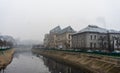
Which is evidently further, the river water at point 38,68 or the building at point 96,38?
the building at point 96,38

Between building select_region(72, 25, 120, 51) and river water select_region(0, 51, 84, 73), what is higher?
building select_region(72, 25, 120, 51)

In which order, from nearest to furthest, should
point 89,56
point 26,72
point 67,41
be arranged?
point 26,72 → point 89,56 → point 67,41

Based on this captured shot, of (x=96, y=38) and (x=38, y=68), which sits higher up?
(x=96, y=38)

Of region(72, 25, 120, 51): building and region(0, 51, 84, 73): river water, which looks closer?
region(0, 51, 84, 73): river water

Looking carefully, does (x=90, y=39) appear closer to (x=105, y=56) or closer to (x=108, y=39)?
(x=108, y=39)

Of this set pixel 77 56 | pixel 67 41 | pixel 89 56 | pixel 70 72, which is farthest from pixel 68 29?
pixel 70 72

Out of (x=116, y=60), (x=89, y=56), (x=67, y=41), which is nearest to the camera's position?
(x=116, y=60)

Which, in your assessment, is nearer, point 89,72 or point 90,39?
point 89,72

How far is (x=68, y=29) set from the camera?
12056 cm

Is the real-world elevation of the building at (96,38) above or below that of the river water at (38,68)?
above

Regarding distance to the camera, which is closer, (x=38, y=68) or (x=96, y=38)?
(x=38, y=68)

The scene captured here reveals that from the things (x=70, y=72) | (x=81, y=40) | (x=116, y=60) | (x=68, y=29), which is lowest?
(x=70, y=72)

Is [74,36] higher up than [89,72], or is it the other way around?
[74,36]

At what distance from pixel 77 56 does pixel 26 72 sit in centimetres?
2383
